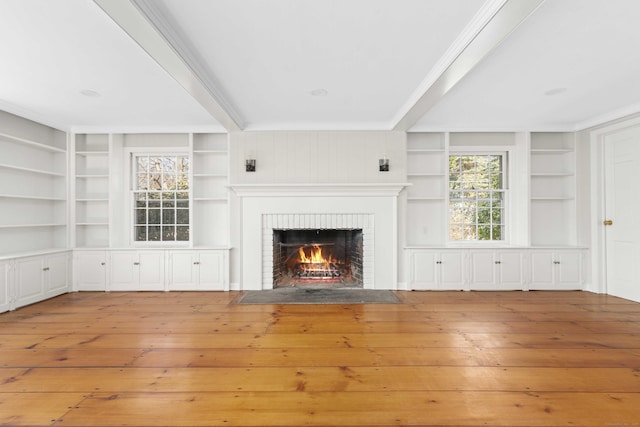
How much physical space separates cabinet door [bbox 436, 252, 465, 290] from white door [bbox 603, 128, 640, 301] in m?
2.08

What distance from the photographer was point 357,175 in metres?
4.68

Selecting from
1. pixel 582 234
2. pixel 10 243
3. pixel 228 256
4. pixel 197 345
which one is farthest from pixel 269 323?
pixel 582 234

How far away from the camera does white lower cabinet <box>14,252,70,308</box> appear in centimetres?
382

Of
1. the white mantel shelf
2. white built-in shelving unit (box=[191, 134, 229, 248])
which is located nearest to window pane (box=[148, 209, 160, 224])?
white built-in shelving unit (box=[191, 134, 229, 248])

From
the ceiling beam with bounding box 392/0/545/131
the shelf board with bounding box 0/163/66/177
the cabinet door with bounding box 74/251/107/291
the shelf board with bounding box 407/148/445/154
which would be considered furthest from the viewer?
the shelf board with bounding box 407/148/445/154

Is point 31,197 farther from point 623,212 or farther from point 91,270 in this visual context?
point 623,212

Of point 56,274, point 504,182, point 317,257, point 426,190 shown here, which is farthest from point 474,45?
point 56,274

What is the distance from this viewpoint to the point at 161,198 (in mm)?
4938

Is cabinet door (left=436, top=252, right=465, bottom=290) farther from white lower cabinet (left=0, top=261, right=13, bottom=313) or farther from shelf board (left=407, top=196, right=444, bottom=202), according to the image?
white lower cabinet (left=0, top=261, right=13, bottom=313)

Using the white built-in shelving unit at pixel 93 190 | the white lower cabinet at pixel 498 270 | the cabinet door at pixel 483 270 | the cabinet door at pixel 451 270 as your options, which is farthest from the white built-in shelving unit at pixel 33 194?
the cabinet door at pixel 483 270

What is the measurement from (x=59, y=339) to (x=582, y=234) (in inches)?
262

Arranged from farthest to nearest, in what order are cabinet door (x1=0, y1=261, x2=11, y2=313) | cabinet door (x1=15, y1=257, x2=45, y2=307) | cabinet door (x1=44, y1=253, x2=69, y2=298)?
cabinet door (x1=44, y1=253, x2=69, y2=298) < cabinet door (x1=15, y1=257, x2=45, y2=307) < cabinet door (x1=0, y1=261, x2=11, y2=313)

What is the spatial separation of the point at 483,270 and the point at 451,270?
477 millimetres

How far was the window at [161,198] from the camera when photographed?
4.92 metres
